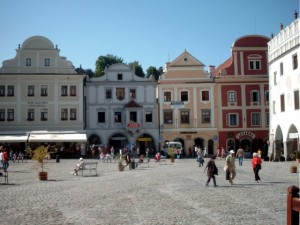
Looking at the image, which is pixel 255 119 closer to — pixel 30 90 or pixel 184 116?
pixel 184 116

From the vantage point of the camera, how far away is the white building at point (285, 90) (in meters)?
34.2

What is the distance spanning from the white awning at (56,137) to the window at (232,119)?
18282 millimetres

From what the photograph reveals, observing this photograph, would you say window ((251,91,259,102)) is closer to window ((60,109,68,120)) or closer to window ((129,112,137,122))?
window ((129,112,137,122))

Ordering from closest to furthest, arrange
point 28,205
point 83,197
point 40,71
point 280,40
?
point 28,205
point 83,197
point 280,40
point 40,71

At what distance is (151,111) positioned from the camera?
5347cm

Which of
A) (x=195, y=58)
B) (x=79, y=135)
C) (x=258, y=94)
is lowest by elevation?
(x=79, y=135)

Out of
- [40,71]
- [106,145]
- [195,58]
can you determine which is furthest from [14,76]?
[195,58]

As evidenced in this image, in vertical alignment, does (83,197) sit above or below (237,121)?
below

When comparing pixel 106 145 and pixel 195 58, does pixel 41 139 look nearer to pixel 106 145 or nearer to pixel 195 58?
pixel 106 145

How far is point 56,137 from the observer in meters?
49.1

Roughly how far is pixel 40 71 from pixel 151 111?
47.6ft

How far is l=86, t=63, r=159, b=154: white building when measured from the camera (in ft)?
172

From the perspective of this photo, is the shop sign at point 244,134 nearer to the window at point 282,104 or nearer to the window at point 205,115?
the window at point 205,115

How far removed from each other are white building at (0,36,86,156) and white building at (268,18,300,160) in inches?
894
